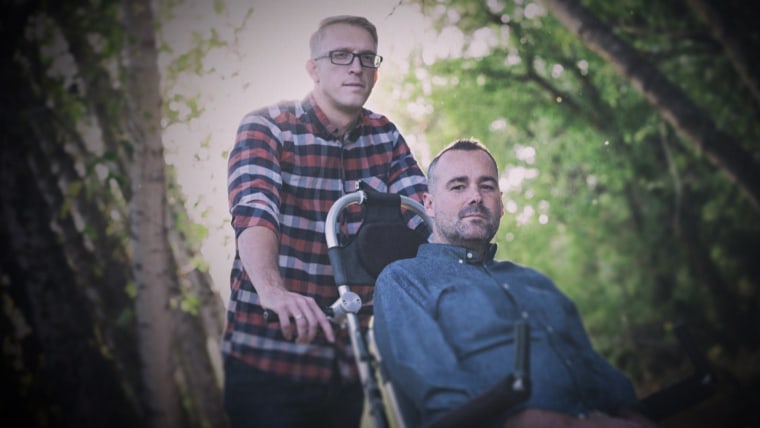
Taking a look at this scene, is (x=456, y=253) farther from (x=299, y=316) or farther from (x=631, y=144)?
(x=631, y=144)

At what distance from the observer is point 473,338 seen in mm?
1490

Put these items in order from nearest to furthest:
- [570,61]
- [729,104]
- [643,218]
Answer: [729,104] → [570,61] → [643,218]

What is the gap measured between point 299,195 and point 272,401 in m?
0.76

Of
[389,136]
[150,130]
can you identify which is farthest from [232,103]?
[389,136]

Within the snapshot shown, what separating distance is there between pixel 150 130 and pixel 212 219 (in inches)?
20.2

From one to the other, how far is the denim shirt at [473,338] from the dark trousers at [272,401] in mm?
447

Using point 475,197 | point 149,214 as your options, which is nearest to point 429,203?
point 475,197

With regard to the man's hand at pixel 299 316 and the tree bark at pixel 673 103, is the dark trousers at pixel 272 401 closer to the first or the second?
the man's hand at pixel 299 316

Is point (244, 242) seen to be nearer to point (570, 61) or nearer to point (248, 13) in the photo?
point (248, 13)

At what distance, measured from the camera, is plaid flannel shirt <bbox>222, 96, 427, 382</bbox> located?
1.78m

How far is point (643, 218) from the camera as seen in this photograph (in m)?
6.49

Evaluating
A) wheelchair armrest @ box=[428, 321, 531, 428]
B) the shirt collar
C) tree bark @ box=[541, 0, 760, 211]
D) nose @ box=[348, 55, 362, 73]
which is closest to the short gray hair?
nose @ box=[348, 55, 362, 73]

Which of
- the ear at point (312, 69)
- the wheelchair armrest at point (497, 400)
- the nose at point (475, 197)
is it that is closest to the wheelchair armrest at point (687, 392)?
the wheelchair armrest at point (497, 400)

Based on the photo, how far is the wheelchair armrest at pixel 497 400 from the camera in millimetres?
1149
